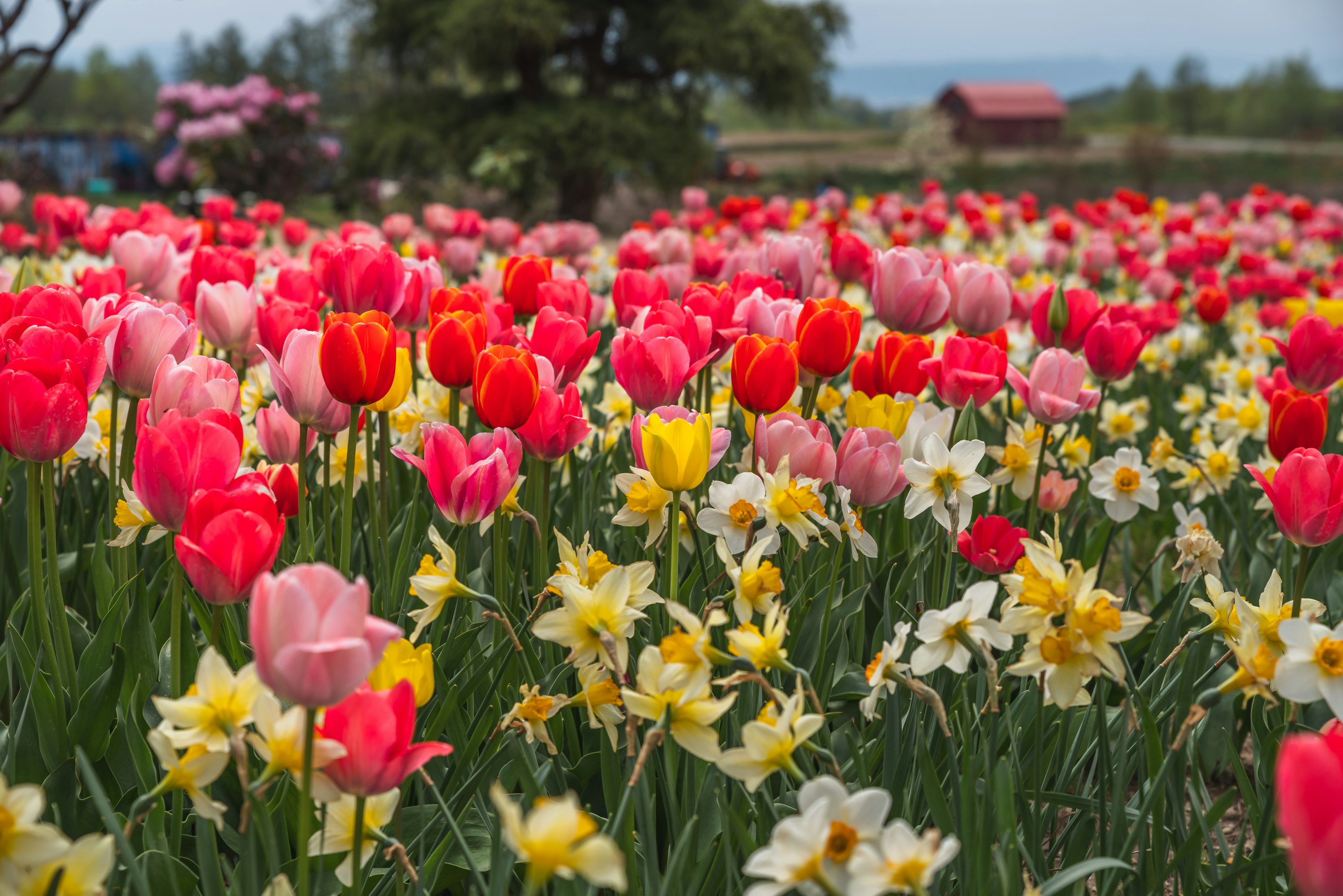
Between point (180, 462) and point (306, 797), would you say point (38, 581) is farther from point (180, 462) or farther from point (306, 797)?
point (306, 797)

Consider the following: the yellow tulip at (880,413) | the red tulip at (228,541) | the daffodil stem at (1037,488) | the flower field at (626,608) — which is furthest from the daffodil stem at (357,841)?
the daffodil stem at (1037,488)

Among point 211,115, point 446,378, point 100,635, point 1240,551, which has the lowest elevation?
point 1240,551

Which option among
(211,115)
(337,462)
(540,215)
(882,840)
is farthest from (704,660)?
(540,215)

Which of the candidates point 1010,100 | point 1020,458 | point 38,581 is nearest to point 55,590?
point 38,581

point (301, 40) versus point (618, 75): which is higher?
point (301, 40)

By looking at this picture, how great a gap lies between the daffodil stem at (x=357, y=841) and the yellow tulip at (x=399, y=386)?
928mm

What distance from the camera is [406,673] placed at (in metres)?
1.21

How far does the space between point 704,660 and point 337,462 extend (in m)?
1.57

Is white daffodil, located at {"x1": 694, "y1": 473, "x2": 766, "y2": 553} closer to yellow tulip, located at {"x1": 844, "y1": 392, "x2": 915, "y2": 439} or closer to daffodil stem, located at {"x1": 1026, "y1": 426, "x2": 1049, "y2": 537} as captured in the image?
yellow tulip, located at {"x1": 844, "y1": 392, "x2": 915, "y2": 439}

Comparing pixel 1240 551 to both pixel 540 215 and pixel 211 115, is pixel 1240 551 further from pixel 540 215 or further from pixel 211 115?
pixel 540 215

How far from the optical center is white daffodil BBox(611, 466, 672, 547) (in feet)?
5.92

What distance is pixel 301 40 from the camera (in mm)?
101562

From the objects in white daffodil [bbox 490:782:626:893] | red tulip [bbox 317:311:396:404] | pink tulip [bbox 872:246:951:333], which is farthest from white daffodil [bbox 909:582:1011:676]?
pink tulip [bbox 872:246:951:333]

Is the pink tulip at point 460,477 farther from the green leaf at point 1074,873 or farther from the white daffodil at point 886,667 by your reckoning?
the green leaf at point 1074,873
